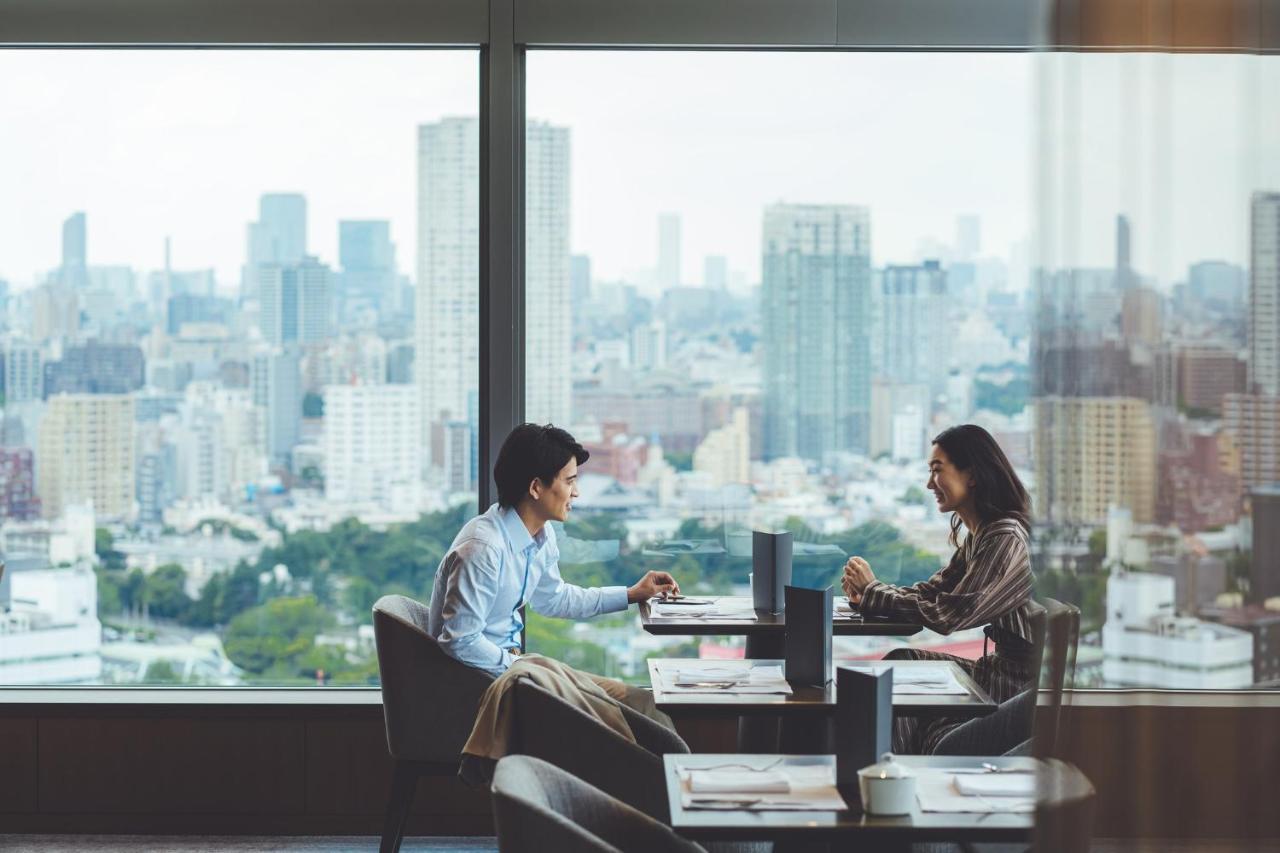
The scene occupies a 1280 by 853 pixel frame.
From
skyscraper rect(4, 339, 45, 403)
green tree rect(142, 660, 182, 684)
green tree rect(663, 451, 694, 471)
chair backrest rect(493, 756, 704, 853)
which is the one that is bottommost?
green tree rect(142, 660, 182, 684)

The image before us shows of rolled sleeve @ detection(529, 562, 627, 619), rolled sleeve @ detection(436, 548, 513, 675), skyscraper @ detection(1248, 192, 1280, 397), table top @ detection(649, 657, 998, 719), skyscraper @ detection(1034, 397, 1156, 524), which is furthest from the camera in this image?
rolled sleeve @ detection(529, 562, 627, 619)

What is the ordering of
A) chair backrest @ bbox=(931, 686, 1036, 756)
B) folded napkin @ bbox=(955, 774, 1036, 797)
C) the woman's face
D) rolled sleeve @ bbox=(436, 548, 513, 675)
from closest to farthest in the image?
folded napkin @ bbox=(955, 774, 1036, 797) → chair backrest @ bbox=(931, 686, 1036, 756) → rolled sleeve @ bbox=(436, 548, 513, 675) → the woman's face

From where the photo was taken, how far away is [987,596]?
12.4 ft

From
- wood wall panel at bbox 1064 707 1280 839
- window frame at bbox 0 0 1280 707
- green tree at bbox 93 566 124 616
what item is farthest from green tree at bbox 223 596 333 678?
wood wall panel at bbox 1064 707 1280 839

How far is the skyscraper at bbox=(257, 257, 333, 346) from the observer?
4738 millimetres

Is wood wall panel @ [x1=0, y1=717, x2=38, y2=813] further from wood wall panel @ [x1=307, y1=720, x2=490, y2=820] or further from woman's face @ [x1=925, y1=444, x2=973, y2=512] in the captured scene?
woman's face @ [x1=925, y1=444, x2=973, y2=512]

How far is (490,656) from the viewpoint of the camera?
3.73 m

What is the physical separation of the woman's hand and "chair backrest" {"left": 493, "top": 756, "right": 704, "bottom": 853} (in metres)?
1.76

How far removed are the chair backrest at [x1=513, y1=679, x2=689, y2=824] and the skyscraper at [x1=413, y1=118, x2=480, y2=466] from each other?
181 centimetres

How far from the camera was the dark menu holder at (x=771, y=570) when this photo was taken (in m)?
4.13

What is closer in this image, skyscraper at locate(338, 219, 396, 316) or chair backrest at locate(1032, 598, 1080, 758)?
chair backrest at locate(1032, 598, 1080, 758)

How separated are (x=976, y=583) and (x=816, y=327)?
1248 mm

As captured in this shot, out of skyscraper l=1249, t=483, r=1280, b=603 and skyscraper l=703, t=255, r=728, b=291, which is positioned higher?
skyscraper l=703, t=255, r=728, b=291

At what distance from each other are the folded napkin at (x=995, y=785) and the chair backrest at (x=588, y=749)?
810 millimetres
